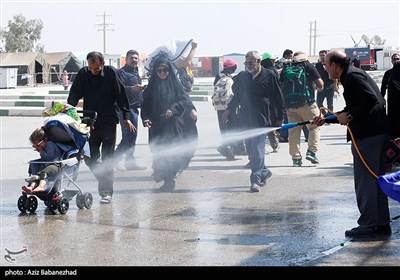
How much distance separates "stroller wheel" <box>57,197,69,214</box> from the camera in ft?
30.2

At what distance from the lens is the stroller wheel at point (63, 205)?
30.2 ft

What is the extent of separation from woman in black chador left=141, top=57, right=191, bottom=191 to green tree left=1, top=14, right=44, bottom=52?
95.6 metres

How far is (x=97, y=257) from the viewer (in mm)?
7109

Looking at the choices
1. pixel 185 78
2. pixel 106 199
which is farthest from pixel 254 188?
pixel 185 78

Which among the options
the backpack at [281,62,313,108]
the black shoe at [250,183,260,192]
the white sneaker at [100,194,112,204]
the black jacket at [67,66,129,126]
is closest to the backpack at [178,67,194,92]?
the backpack at [281,62,313,108]

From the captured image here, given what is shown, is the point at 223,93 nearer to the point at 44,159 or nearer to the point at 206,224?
the point at 44,159

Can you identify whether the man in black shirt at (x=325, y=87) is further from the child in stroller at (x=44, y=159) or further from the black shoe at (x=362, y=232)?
the black shoe at (x=362, y=232)

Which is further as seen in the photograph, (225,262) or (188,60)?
(188,60)

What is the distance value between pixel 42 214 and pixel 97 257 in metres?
2.35

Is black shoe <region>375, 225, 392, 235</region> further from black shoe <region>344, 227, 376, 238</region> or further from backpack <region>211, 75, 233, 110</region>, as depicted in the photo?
backpack <region>211, 75, 233, 110</region>

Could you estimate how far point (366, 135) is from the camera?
774 centimetres

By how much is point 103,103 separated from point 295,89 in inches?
158
